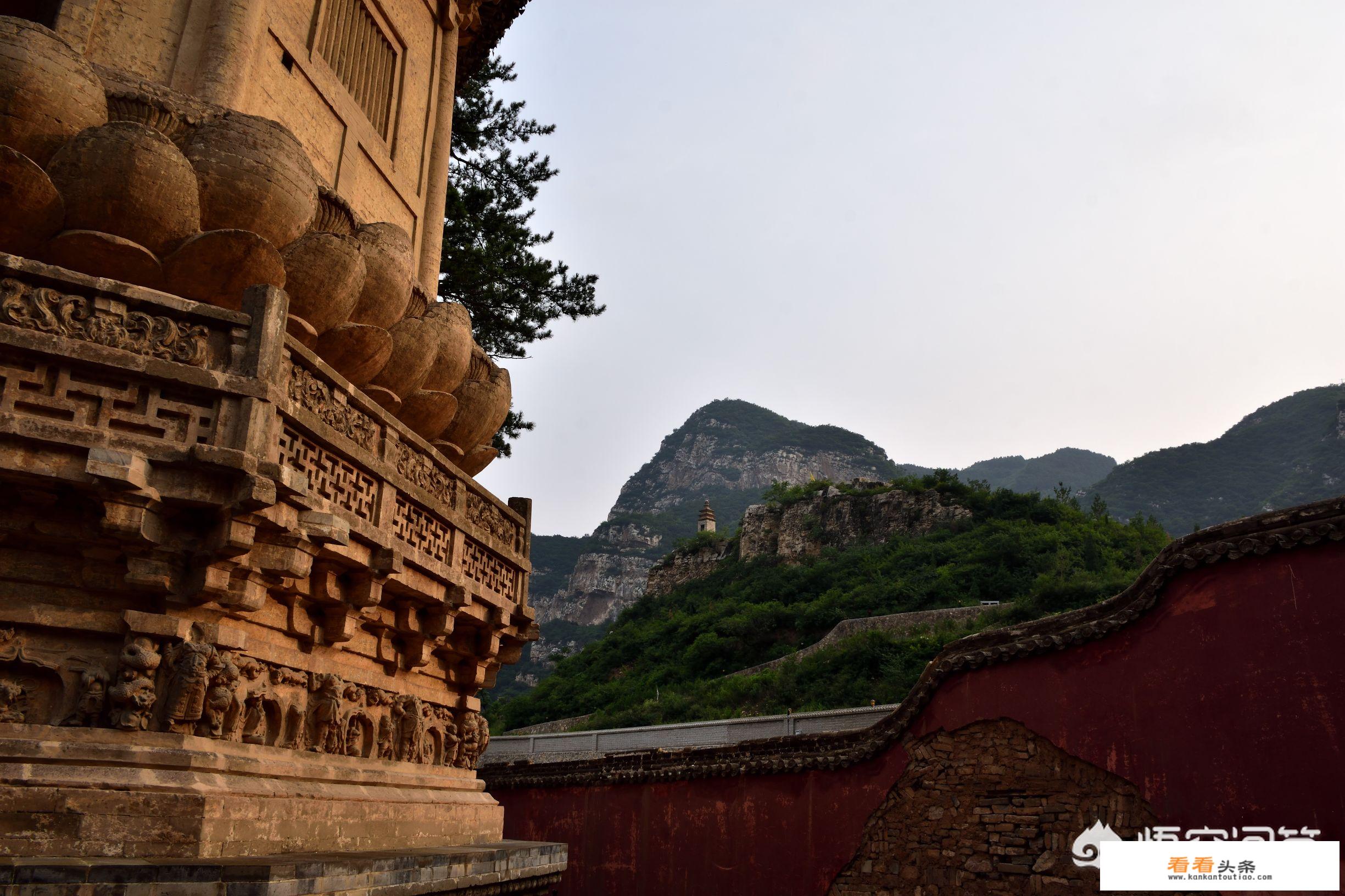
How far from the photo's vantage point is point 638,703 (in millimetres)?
32438

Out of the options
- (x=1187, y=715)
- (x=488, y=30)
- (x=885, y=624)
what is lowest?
(x=1187, y=715)

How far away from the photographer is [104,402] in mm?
4211

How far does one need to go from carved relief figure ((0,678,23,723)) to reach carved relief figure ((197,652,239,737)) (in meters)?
0.72

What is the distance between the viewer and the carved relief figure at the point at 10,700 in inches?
160

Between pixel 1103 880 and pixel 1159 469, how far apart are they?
108159 mm

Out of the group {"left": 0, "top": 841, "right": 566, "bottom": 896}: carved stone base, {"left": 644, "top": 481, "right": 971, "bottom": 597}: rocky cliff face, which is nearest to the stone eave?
{"left": 0, "top": 841, "right": 566, "bottom": 896}: carved stone base

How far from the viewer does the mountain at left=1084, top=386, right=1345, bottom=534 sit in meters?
91.1

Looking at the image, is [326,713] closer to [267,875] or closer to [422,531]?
[422,531]

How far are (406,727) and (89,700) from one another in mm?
2371

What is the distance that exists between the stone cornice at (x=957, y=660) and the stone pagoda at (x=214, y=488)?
16.1ft

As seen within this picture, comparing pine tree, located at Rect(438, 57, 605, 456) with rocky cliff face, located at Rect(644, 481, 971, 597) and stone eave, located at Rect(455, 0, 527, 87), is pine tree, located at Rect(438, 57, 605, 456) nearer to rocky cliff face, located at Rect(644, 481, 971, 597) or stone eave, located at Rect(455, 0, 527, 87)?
stone eave, located at Rect(455, 0, 527, 87)
